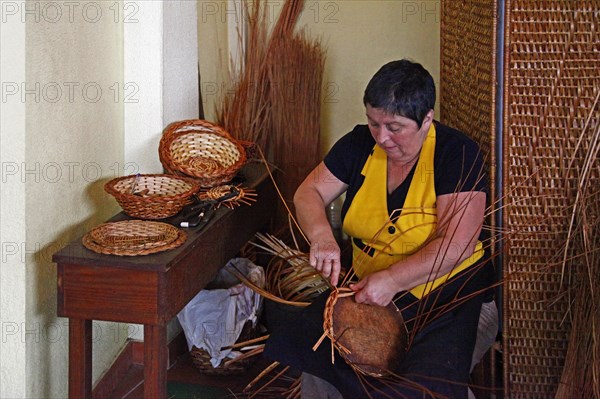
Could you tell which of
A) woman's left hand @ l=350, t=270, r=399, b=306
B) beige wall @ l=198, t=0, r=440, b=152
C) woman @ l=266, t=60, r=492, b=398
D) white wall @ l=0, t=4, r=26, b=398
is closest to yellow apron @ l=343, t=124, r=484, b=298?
woman @ l=266, t=60, r=492, b=398

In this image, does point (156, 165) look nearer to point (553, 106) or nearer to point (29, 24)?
point (29, 24)

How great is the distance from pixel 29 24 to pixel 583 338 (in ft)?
5.93

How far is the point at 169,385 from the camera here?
333 centimetres

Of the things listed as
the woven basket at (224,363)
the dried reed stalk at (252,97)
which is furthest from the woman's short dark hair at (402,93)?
the dried reed stalk at (252,97)

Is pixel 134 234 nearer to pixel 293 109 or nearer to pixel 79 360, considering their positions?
pixel 79 360

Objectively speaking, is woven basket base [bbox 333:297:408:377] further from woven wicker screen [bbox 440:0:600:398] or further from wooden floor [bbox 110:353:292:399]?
wooden floor [bbox 110:353:292:399]

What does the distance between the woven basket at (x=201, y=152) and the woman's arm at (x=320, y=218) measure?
0.42 meters

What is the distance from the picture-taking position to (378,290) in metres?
2.53

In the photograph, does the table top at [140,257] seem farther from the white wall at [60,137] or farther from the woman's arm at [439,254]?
the woman's arm at [439,254]

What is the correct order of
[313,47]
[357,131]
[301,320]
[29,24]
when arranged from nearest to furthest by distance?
[29,24], [301,320], [357,131], [313,47]

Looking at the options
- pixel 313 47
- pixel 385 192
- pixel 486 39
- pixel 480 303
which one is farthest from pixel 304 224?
pixel 313 47

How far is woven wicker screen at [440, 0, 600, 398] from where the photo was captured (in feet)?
9.34

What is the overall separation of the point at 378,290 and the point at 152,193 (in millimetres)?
864

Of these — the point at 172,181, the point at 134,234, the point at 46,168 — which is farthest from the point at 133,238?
the point at 172,181
